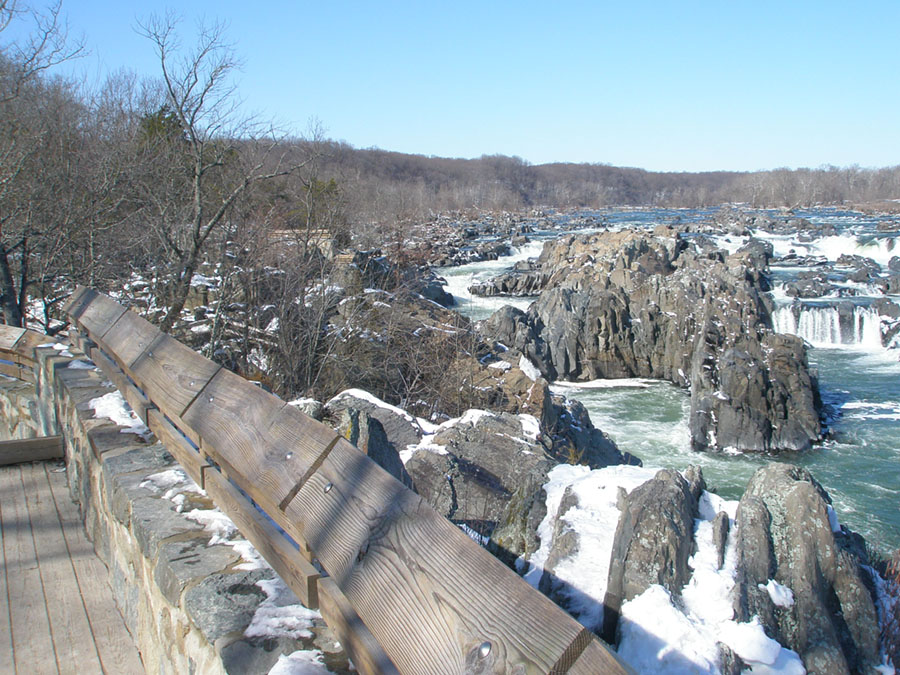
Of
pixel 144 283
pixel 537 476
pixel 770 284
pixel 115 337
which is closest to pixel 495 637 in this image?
pixel 115 337

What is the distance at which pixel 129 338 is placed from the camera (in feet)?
11.6

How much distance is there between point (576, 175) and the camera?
15988 cm

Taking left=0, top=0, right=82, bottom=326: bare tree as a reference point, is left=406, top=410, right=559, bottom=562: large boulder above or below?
below

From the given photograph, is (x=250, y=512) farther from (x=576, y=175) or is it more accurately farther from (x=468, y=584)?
(x=576, y=175)

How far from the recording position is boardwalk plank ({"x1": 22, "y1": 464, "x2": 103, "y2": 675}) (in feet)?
8.45

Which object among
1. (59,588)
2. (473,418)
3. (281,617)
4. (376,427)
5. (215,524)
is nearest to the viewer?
(281,617)

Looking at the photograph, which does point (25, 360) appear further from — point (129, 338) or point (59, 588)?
point (59, 588)

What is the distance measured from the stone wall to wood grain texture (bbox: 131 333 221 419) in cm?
36

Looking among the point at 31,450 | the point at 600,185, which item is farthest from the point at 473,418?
the point at 600,185

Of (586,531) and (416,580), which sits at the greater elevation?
(416,580)

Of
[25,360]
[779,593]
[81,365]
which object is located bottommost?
[779,593]

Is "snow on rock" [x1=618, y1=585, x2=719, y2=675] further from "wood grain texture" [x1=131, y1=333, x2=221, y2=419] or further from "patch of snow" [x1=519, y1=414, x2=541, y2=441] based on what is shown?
"patch of snow" [x1=519, y1=414, x2=541, y2=441]

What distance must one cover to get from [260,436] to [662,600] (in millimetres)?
2233

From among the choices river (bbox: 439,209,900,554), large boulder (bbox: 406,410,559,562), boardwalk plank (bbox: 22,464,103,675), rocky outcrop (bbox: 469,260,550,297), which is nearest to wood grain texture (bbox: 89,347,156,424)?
boardwalk plank (bbox: 22,464,103,675)
